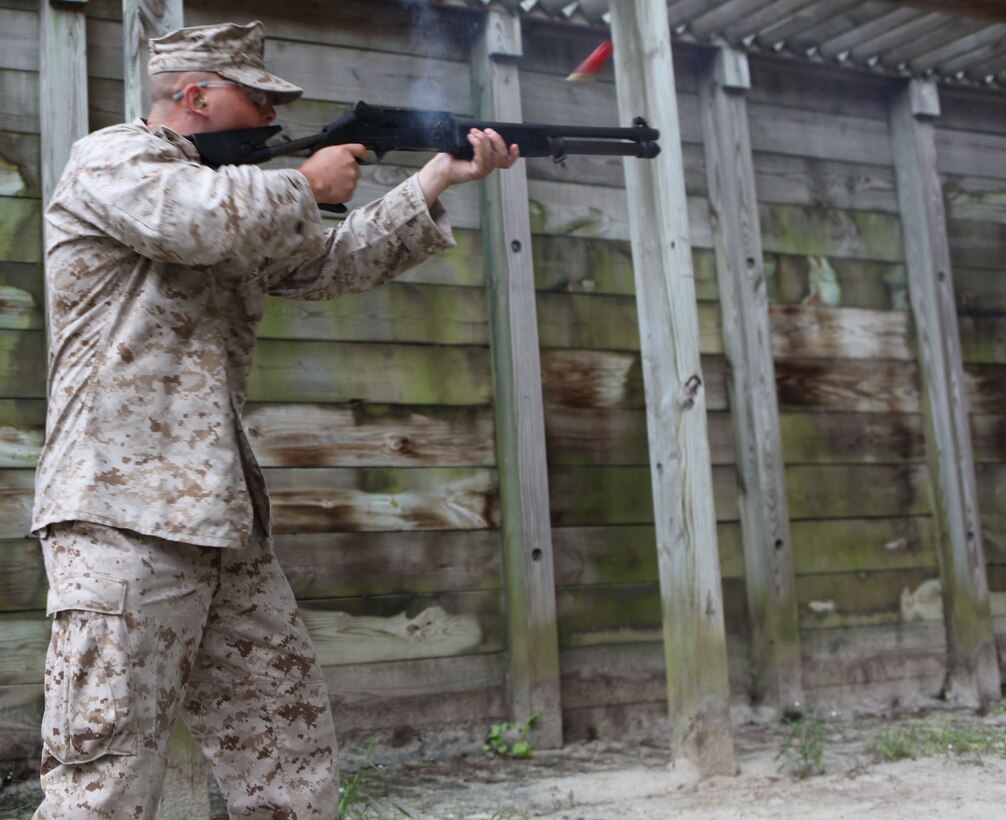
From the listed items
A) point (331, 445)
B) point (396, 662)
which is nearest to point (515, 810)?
point (396, 662)

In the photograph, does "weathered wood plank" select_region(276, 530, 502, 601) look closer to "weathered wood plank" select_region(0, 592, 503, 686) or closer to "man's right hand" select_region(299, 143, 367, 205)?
"weathered wood plank" select_region(0, 592, 503, 686)

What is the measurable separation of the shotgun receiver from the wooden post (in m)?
0.80

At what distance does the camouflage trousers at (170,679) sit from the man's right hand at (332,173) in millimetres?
729

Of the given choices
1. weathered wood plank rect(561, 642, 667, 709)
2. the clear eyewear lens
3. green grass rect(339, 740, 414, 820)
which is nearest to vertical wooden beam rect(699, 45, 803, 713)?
weathered wood plank rect(561, 642, 667, 709)

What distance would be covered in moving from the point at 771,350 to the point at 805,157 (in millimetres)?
947

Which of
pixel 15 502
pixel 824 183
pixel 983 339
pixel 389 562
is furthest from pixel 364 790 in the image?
pixel 983 339

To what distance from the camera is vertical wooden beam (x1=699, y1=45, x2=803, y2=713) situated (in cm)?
467

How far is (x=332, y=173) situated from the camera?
2.44m

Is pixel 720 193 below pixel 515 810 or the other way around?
the other way around

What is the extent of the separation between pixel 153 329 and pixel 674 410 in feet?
6.55

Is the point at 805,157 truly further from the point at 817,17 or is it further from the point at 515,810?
the point at 515,810

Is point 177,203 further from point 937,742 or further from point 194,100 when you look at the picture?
point 937,742

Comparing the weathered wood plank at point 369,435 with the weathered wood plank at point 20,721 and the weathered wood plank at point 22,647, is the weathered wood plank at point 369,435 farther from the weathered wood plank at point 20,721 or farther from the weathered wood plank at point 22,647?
the weathered wood plank at point 20,721

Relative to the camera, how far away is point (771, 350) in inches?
191
